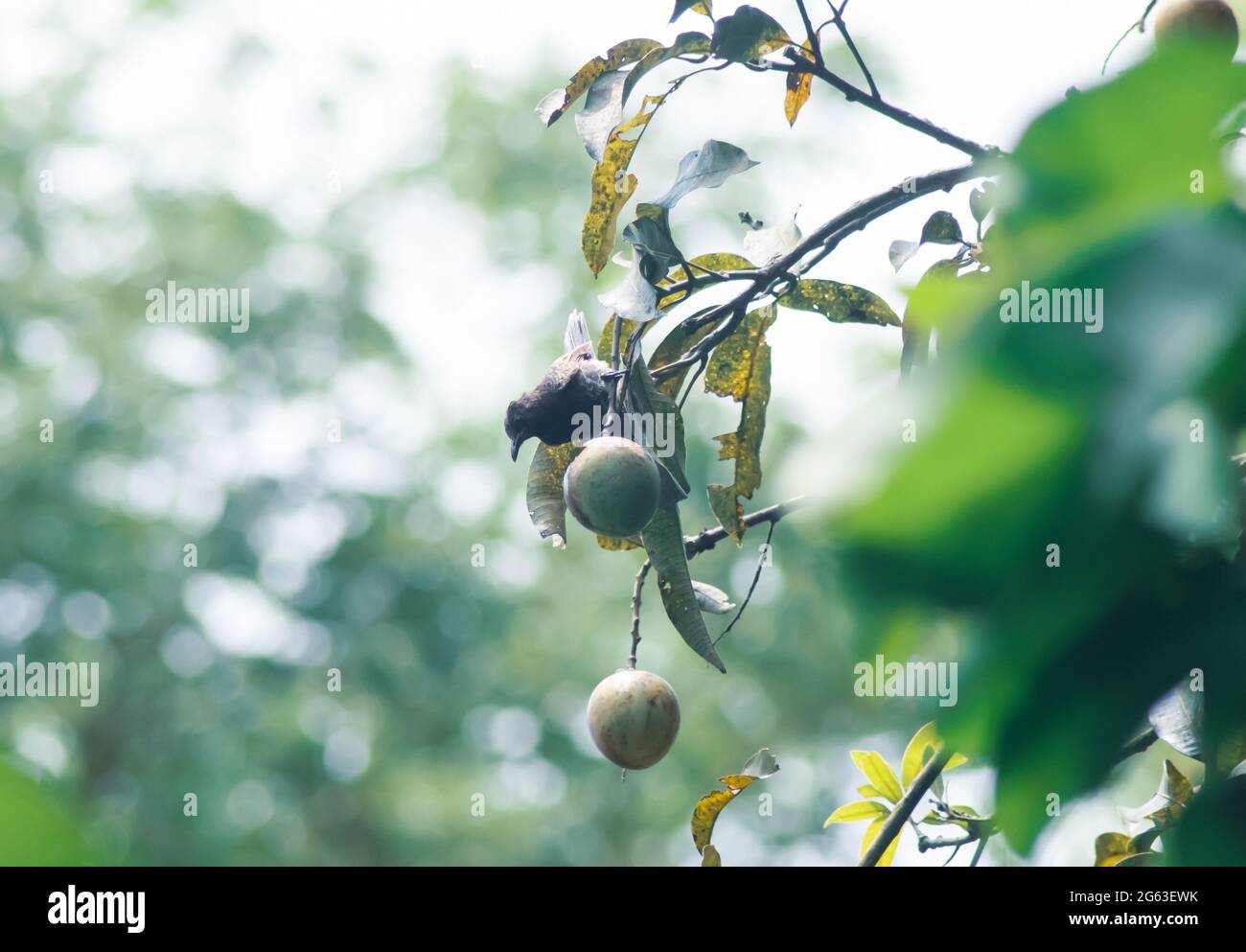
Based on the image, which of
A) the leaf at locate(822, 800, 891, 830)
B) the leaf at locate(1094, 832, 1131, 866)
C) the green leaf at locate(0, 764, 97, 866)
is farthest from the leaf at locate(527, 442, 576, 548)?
the green leaf at locate(0, 764, 97, 866)

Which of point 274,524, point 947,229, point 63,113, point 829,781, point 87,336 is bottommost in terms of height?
point 829,781

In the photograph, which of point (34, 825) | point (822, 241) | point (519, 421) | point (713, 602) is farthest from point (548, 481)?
point (34, 825)

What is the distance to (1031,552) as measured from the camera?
0.17m

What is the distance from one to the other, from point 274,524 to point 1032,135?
6.74 meters

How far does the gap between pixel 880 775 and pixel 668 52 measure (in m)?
0.80

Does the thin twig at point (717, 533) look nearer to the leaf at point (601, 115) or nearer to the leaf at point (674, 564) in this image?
the leaf at point (674, 564)

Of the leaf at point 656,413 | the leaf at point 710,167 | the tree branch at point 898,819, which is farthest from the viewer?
the leaf at point 710,167

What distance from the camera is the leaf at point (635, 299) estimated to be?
3.21 ft

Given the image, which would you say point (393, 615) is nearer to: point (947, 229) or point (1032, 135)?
point (947, 229)

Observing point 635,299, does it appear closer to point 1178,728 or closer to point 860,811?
point 1178,728

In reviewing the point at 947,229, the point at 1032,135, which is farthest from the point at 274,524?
the point at 1032,135

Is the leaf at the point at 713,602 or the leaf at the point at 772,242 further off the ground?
the leaf at the point at 772,242

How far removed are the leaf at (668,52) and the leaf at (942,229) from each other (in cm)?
27

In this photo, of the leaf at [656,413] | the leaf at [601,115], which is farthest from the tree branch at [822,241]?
the leaf at [601,115]
